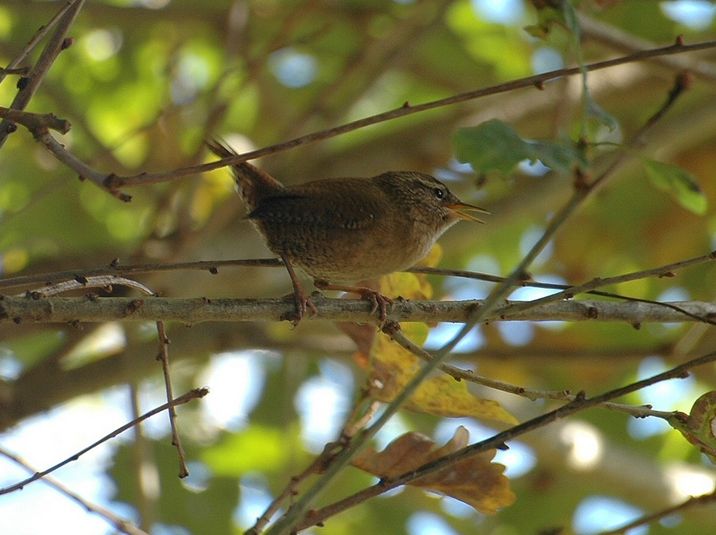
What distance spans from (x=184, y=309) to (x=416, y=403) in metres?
0.67

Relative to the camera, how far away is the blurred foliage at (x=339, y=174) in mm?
4434

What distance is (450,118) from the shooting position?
212 inches

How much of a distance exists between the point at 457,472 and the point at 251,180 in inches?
56.2

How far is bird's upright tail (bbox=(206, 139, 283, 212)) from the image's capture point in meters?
3.35

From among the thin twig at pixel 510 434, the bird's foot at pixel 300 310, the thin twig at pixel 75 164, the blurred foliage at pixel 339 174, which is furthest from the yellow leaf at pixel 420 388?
the blurred foliage at pixel 339 174

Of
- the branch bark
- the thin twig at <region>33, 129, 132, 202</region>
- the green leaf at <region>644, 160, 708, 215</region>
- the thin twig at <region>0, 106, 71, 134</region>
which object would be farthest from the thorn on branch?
the green leaf at <region>644, 160, 708, 215</region>

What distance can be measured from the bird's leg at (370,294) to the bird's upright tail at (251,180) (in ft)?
1.15

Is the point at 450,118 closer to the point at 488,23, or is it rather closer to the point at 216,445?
the point at 488,23

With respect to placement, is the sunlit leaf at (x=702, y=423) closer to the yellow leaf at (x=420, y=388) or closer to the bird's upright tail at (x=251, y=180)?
the yellow leaf at (x=420, y=388)

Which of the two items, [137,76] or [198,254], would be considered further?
[137,76]

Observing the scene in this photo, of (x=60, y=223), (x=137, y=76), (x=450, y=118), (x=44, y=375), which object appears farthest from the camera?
(x=137, y=76)

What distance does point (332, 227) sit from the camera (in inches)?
126

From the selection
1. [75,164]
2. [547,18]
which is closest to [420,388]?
[547,18]

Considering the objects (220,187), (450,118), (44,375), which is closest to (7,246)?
(44,375)
